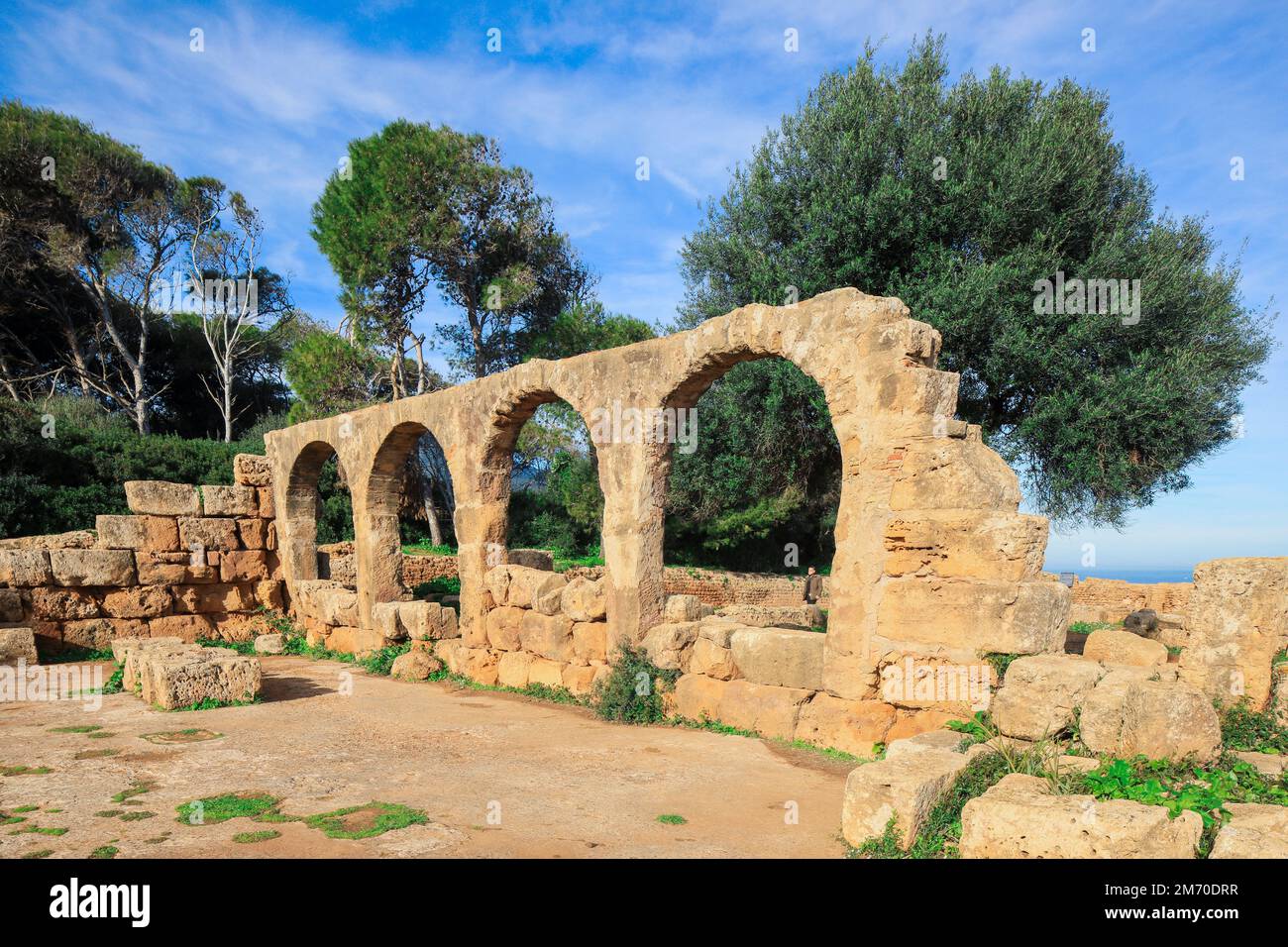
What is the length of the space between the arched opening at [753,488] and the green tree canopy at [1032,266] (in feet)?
7.02

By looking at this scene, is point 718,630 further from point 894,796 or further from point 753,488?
point 753,488

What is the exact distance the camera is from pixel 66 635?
12.4 meters

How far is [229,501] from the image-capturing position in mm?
14773

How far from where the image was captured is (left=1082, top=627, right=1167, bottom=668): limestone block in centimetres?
634

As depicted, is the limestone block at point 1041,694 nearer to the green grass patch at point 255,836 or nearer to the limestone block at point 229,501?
the green grass patch at point 255,836

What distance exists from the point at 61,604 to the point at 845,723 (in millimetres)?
11835

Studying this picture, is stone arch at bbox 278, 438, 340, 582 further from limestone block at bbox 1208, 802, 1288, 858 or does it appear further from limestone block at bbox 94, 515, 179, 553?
limestone block at bbox 1208, 802, 1288, 858

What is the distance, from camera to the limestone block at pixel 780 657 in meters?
7.20

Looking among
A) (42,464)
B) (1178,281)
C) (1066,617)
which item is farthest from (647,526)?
(42,464)

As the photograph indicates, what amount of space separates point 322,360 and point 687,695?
19.0 m

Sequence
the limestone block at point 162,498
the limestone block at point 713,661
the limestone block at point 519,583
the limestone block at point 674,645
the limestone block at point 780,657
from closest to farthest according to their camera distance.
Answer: the limestone block at point 780,657
the limestone block at point 713,661
the limestone block at point 674,645
the limestone block at point 519,583
the limestone block at point 162,498

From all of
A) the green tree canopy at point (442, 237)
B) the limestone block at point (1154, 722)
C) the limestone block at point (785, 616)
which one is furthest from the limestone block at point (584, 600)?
the green tree canopy at point (442, 237)
